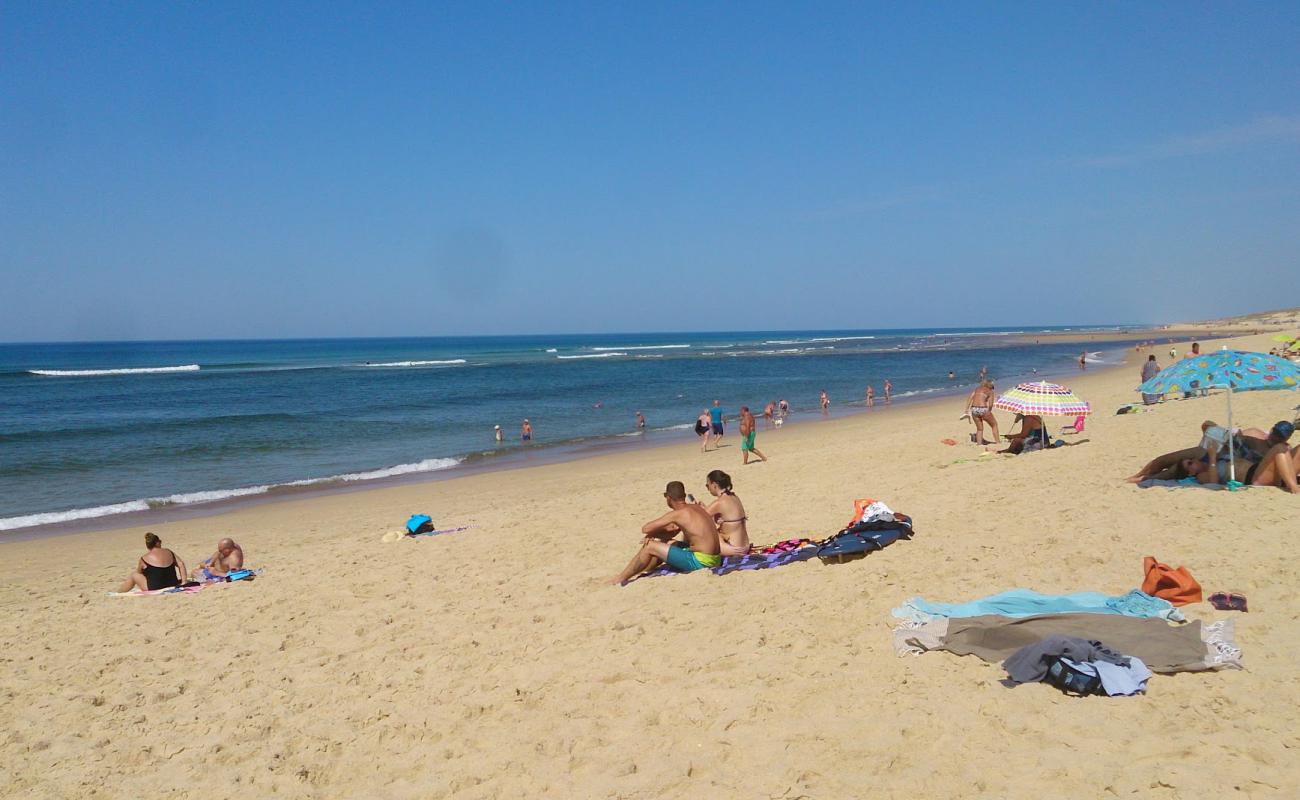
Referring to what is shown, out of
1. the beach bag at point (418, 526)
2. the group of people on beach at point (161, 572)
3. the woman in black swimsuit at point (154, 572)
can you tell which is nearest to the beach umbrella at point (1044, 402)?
the beach bag at point (418, 526)

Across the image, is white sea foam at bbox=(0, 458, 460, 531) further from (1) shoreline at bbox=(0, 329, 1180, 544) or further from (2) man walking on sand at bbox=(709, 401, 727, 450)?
(2) man walking on sand at bbox=(709, 401, 727, 450)

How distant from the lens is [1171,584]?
5.63 meters

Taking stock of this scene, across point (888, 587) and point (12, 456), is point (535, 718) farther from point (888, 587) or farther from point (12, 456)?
point (12, 456)

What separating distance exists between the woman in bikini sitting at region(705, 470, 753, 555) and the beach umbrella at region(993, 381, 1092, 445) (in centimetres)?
582

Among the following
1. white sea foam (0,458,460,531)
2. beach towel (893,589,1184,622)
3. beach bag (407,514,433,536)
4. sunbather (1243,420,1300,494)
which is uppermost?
sunbather (1243,420,1300,494)

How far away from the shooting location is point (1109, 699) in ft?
14.2

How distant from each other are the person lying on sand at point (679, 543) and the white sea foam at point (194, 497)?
509 inches

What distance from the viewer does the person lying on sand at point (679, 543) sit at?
24.7 feet

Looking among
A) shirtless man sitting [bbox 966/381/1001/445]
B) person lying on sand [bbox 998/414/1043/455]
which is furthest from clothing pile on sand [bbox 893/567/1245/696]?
shirtless man sitting [bbox 966/381/1001/445]

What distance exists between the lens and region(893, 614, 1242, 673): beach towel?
460cm

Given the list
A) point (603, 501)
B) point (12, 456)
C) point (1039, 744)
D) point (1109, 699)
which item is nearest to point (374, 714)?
point (1039, 744)

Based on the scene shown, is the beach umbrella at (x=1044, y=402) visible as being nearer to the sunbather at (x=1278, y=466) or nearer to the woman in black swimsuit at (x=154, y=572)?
the sunbather at (x=1278, y=466)

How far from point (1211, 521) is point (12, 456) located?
2772 cm

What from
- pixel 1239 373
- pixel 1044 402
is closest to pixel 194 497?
Answer: pixel 1044 402
